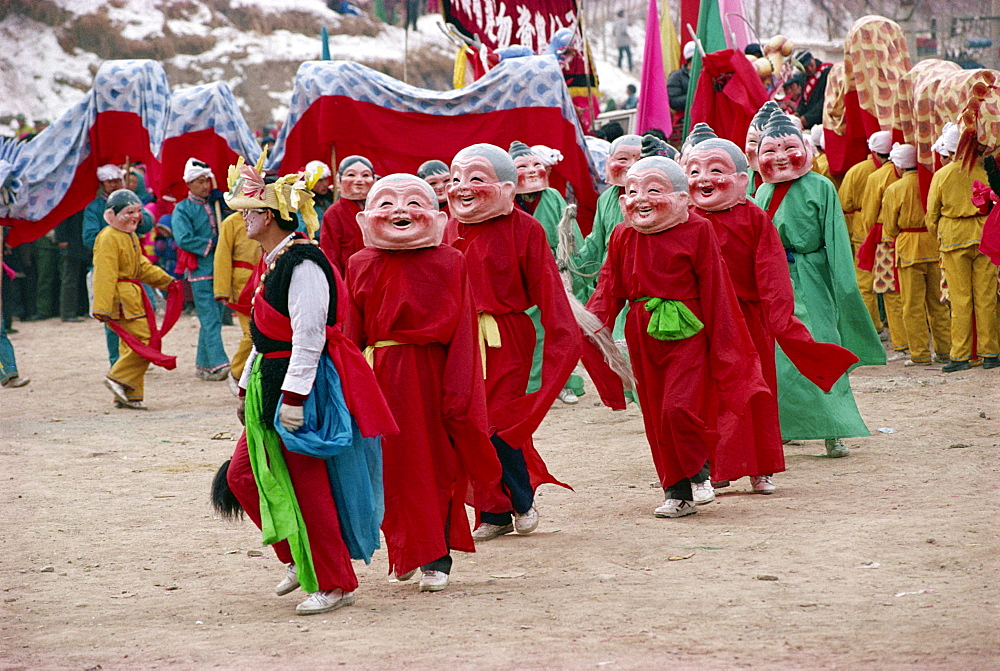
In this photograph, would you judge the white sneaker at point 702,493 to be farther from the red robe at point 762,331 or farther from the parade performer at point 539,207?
the parade performer at point 539,207

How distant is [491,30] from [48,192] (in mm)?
6810

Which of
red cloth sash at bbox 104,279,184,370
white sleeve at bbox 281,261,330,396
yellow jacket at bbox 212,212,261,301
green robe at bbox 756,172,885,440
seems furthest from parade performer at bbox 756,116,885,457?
red cloth sash at bbox 104,279,184,370

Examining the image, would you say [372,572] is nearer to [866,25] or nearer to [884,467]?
[884,467]

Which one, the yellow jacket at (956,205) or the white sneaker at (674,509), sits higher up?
the yellow jacket at (956,205)

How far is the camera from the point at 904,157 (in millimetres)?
11086

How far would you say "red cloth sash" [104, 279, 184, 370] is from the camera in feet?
33.1

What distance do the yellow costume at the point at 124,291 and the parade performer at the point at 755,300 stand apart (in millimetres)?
5283

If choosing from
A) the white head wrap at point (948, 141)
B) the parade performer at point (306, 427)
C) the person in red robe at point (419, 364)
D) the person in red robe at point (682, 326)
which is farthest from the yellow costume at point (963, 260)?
the parade performer at point (306, 427)

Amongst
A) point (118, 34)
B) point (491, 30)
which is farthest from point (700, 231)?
point (118, 34)

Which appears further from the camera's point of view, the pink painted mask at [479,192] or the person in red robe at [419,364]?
the pink painted mask at [479,192]

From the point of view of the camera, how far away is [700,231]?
611cm

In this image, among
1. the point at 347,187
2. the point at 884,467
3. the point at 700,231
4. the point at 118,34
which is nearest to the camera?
the point at 700,231

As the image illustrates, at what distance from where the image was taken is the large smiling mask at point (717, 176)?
6652mm

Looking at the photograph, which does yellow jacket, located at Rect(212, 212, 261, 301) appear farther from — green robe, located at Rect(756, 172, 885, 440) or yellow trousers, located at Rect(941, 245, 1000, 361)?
yellow trousers, located at Rect(941, 245, 1000, 361)
